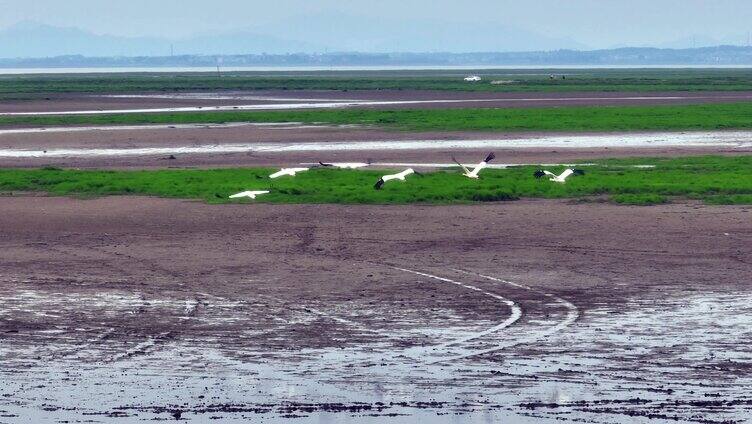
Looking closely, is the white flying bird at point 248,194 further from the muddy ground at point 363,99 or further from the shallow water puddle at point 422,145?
the muddy ground at point 363,99

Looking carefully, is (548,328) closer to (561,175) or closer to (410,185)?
(410,185)

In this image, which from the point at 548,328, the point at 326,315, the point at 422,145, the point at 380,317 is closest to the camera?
the point at 548,328

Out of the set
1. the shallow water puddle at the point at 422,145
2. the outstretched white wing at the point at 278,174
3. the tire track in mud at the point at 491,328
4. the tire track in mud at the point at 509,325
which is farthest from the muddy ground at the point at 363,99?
the tire track in mud at the point at 509,325

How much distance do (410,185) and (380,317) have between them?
46.0ft

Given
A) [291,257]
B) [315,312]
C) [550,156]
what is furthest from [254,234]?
[550,156]

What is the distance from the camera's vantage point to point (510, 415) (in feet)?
35.0

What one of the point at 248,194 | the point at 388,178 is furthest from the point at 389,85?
the point at 248,194

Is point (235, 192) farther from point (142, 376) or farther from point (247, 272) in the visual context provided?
point (142, 376)

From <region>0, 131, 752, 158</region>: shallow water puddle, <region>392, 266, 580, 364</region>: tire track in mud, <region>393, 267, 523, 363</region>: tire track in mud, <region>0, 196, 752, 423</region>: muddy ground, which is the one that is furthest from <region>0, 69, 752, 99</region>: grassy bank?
<region>392, 266, 580, 364</region>: tire track in mud

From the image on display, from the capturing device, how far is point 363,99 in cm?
8881

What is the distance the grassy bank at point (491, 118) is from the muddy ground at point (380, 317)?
96.9 ft

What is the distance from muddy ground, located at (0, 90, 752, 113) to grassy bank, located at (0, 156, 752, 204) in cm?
4324

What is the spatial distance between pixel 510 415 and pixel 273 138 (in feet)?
126

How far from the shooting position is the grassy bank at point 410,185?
27328mm
